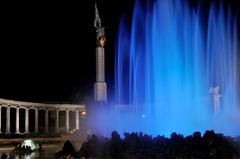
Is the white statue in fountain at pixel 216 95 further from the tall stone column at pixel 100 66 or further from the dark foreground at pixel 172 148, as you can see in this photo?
the dark foreground at pixel 172 148

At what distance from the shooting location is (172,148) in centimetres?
3009

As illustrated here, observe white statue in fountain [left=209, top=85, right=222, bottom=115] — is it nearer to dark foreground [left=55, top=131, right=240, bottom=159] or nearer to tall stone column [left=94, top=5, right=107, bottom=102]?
tall stone column [left=94, top=5, right=107, bottom=102]

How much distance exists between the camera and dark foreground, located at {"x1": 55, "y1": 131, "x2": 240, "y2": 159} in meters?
29.7

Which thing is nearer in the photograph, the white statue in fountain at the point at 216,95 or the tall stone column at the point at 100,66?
the white statue in fountain at the point at 216,95

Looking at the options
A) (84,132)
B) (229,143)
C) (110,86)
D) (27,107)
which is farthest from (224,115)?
(110,86)

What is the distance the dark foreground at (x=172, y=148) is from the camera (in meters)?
29.7

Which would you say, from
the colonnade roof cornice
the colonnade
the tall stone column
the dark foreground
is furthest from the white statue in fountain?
the colonnade

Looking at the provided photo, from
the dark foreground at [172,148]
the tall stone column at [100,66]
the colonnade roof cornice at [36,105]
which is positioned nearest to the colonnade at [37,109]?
the colonnade roof cornice at [36,105]

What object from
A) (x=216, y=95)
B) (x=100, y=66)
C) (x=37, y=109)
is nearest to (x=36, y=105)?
(x=37, y=109)

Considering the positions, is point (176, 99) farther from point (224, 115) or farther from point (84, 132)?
point (84, 132)

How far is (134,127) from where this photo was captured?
48.5 metres

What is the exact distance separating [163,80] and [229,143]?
13.7 meters

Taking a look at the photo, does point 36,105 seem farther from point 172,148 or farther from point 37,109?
point 172,148

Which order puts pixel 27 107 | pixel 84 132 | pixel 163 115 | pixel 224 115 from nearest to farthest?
1. pixel 163 115
2. pixel 224 115
3. pixel 84 132
4. pixel 27 107
